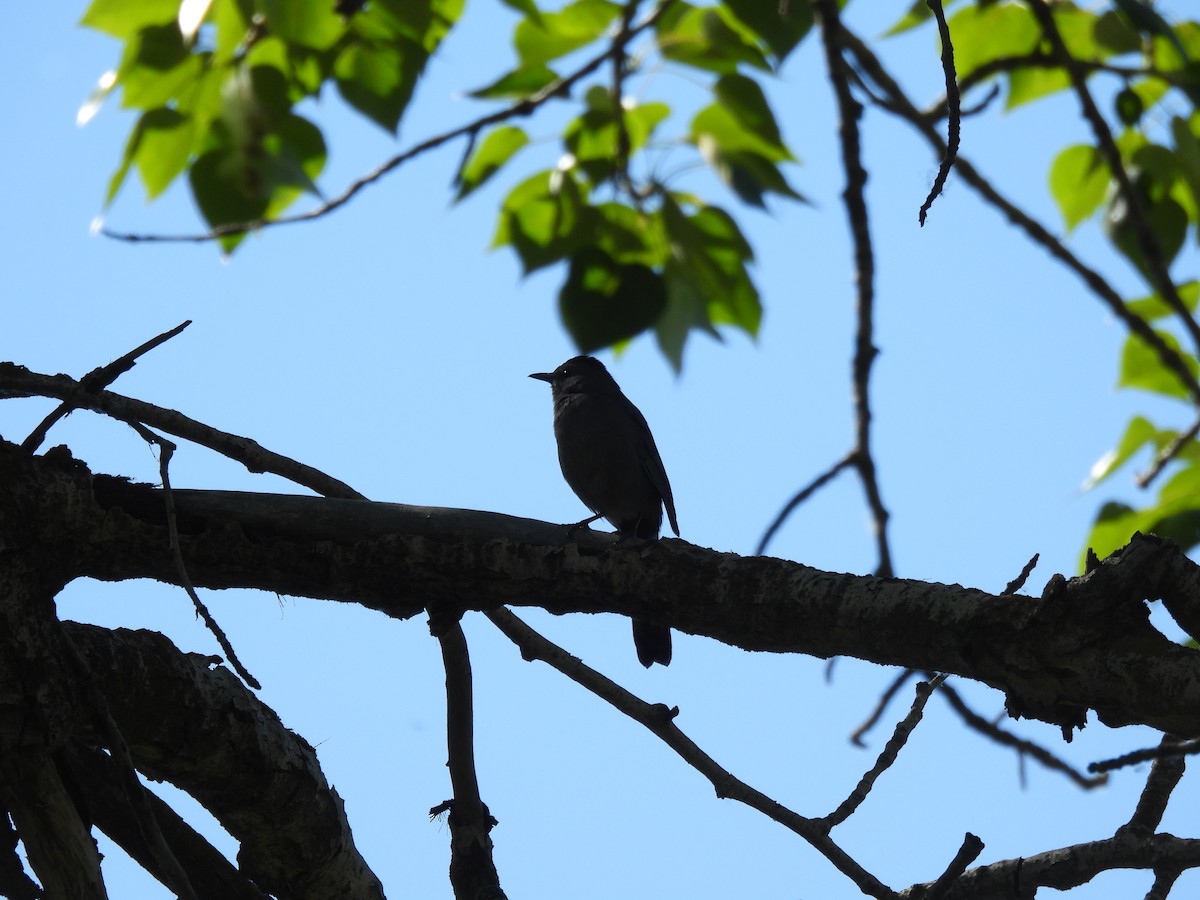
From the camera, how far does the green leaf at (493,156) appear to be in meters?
2.87

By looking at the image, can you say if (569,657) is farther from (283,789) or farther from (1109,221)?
(1109,221)

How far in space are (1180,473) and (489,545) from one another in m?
1.56

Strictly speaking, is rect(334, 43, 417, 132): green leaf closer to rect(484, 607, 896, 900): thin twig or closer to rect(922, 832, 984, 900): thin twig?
rect(484, 607, 896, 900): thin twig

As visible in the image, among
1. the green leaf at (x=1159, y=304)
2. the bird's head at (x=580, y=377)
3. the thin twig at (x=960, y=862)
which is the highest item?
the bird's head at (x=580, y=377)

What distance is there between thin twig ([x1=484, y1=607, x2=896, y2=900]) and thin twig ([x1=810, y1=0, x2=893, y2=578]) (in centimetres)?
83

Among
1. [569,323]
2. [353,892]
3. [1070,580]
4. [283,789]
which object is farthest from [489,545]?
[1070,580]

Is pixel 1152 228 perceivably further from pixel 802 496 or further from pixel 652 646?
pixel 652 646

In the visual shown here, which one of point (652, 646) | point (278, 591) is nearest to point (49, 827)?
point (278, 591)

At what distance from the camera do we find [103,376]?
2797 millimetres

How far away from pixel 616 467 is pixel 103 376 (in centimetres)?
422

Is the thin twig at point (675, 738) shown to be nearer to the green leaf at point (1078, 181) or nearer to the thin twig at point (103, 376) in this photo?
the thin twig at point (103, 376)

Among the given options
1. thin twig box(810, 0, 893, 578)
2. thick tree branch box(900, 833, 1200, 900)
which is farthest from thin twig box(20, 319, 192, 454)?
thick tree branch box(900, 833, 1200, 900)

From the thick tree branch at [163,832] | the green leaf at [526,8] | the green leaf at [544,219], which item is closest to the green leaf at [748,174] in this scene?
the green leaf at [544,219]

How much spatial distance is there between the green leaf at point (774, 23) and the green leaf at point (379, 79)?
2.29 feet
